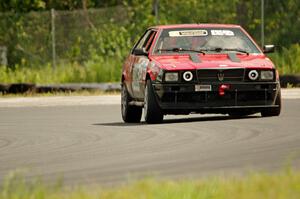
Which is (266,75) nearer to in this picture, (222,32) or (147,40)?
(222,32)

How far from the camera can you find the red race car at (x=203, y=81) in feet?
60.1

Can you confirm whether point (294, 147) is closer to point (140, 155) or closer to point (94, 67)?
point (140, 155)

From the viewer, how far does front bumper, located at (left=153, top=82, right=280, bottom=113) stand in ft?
60.0

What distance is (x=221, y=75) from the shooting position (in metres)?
18.5

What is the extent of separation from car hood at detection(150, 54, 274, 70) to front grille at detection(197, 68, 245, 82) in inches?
2.7

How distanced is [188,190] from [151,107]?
9.09 metres

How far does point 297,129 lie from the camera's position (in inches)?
680

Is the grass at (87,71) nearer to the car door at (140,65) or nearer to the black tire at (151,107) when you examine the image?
the car door at (140,65)

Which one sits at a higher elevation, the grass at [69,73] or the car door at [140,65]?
the car door at [140,65]

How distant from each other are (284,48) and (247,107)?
46.6 feet

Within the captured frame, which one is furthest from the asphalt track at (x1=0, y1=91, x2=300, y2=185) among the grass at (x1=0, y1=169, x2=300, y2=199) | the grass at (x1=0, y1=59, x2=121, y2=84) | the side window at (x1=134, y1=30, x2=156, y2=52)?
the grass at (x1=0, y1=59, x2=121, y2=84)

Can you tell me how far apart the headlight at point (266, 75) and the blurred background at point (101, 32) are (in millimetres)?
13613

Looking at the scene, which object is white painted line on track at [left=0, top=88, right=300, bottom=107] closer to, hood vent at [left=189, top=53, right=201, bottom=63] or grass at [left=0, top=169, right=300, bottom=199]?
hood vent at [left=189, top=53, right=201, bottom=63]

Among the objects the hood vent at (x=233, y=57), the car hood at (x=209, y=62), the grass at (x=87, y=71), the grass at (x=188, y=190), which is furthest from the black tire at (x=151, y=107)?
the grass at (x=87, y=71)
